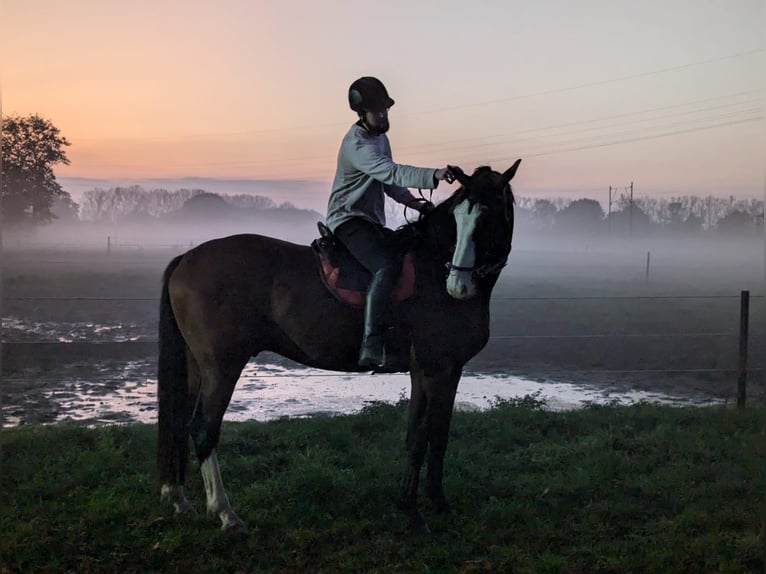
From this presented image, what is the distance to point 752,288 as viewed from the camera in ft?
65.5

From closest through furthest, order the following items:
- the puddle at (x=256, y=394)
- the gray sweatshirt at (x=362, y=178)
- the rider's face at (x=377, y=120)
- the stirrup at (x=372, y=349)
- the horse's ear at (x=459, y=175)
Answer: the horse's ear at (x=459, y=175), the gray sweatshirt at (x=362, y=178), the stirrup at (x=372, y=349), the rider's face at (x=377, y=120), the puddle at (x=256, y=394)

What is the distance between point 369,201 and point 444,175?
0.67 meters

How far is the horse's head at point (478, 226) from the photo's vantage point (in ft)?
12.2

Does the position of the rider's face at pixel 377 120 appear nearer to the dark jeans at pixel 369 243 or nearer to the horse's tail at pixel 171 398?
the dark jeans at pixel 369 243

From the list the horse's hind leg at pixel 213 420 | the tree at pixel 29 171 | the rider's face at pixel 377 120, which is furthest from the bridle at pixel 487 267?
the tree at pixel 29 171

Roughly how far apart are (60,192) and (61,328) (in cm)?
308

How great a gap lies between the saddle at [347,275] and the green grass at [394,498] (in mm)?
1420

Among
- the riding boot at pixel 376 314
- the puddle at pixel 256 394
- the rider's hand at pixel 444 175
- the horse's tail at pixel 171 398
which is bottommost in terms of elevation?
the puddle at pixel 256 394

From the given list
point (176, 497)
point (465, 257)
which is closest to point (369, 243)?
point (465, 257)

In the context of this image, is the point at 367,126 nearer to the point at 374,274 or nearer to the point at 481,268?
the point at 374,274

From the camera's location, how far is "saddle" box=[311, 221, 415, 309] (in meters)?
4.10

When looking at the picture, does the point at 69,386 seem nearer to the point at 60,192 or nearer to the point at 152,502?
the point at 60,192

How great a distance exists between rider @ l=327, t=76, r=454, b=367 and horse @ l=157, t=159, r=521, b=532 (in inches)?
7.9

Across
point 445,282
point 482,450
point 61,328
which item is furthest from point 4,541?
point 61,328
